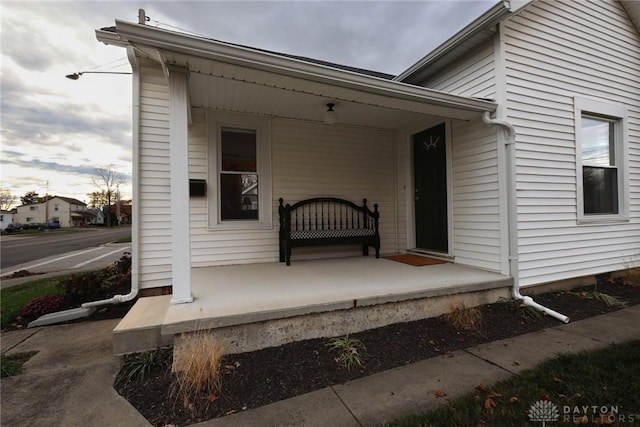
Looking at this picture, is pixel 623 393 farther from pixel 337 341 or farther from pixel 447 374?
pixel 337 341

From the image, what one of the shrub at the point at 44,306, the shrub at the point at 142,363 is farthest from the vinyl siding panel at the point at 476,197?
the shrub at the point at 44,306

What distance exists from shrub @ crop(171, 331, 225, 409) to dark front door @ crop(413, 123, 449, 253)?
381 cm

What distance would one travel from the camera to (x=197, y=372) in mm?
1999

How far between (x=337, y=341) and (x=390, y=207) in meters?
3.47

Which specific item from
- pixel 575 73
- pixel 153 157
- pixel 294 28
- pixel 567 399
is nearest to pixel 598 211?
pixel 575 73

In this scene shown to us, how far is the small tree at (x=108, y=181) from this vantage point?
43031mm

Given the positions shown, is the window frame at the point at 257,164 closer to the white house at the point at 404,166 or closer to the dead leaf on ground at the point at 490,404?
the white house at the point at 404,166

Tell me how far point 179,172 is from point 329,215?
2.98 metres

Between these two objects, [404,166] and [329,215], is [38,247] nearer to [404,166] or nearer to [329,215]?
[329,215]

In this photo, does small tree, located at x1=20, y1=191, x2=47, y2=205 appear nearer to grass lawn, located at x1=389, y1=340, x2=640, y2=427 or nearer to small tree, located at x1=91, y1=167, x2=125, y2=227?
small tree, located at x1=91, y1=167, x2=125, y2=227

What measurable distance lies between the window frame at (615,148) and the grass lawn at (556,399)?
9.33ft

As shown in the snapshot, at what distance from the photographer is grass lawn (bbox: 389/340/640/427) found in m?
1.66

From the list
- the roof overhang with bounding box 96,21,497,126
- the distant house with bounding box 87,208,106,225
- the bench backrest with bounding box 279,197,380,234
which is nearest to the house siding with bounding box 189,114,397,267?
the bench backrest with bounding box 279,197,380,234

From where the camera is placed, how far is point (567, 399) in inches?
72.3
